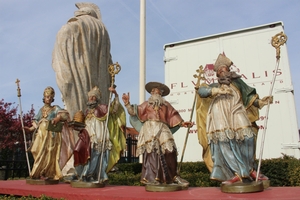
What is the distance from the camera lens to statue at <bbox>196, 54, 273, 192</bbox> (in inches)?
180

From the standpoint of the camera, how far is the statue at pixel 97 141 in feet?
19.3

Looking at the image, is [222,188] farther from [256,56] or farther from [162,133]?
[256,56]

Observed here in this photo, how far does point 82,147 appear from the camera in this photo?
19.4 ft

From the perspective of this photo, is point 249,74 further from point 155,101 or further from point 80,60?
point 155,101

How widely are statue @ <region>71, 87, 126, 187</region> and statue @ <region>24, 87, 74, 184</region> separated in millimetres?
921

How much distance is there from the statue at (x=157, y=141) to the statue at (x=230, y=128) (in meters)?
0.70

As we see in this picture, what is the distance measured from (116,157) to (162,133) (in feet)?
4.76

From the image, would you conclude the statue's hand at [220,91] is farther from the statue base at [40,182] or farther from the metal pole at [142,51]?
the metal pole at [142,51]

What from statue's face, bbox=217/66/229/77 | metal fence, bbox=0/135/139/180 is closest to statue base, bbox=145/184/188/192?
statue's face, bbox=217/66/229/77

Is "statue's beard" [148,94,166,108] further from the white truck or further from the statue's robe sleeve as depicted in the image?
the white truck

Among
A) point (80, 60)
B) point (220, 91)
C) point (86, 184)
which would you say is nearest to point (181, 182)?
point (220, 91)

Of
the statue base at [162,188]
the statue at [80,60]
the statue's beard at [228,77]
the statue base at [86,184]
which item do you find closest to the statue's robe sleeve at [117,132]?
the statue base at [86,184]

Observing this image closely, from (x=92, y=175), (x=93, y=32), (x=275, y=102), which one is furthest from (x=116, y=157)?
(x=275, y=102)

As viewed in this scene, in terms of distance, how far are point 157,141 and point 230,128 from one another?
51.4 inches
